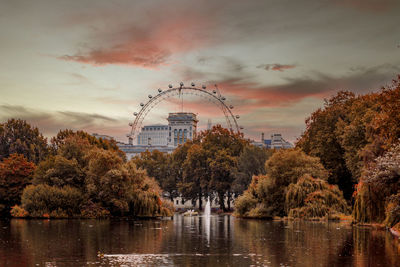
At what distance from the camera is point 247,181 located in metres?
96.4

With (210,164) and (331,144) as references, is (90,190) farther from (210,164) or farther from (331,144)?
(210,164)

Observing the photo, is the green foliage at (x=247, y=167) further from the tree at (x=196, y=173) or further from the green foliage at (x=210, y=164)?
the tree at (x=196, y=173)

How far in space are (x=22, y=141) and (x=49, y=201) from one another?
121 feet

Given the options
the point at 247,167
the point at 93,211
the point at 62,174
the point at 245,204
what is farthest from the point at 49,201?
the point at 247,167

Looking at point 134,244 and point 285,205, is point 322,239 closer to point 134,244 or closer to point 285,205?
point 134,244

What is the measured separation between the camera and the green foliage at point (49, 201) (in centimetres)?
5475

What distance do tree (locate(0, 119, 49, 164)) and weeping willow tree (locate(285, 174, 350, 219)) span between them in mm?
48100

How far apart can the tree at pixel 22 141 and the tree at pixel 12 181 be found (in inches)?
926

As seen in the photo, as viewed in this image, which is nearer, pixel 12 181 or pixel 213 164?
pixel 12 181

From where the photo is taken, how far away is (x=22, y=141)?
3487 inches

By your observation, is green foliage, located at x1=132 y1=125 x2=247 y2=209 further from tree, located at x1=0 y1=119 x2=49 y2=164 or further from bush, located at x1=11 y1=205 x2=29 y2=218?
bush, located at x1=11 y1=205 x2=29 y2=218

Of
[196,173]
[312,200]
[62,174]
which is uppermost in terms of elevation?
[196,173]

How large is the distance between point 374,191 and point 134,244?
20499 millimetres

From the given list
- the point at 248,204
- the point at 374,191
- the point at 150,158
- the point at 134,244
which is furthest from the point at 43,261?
the point at 150,158
